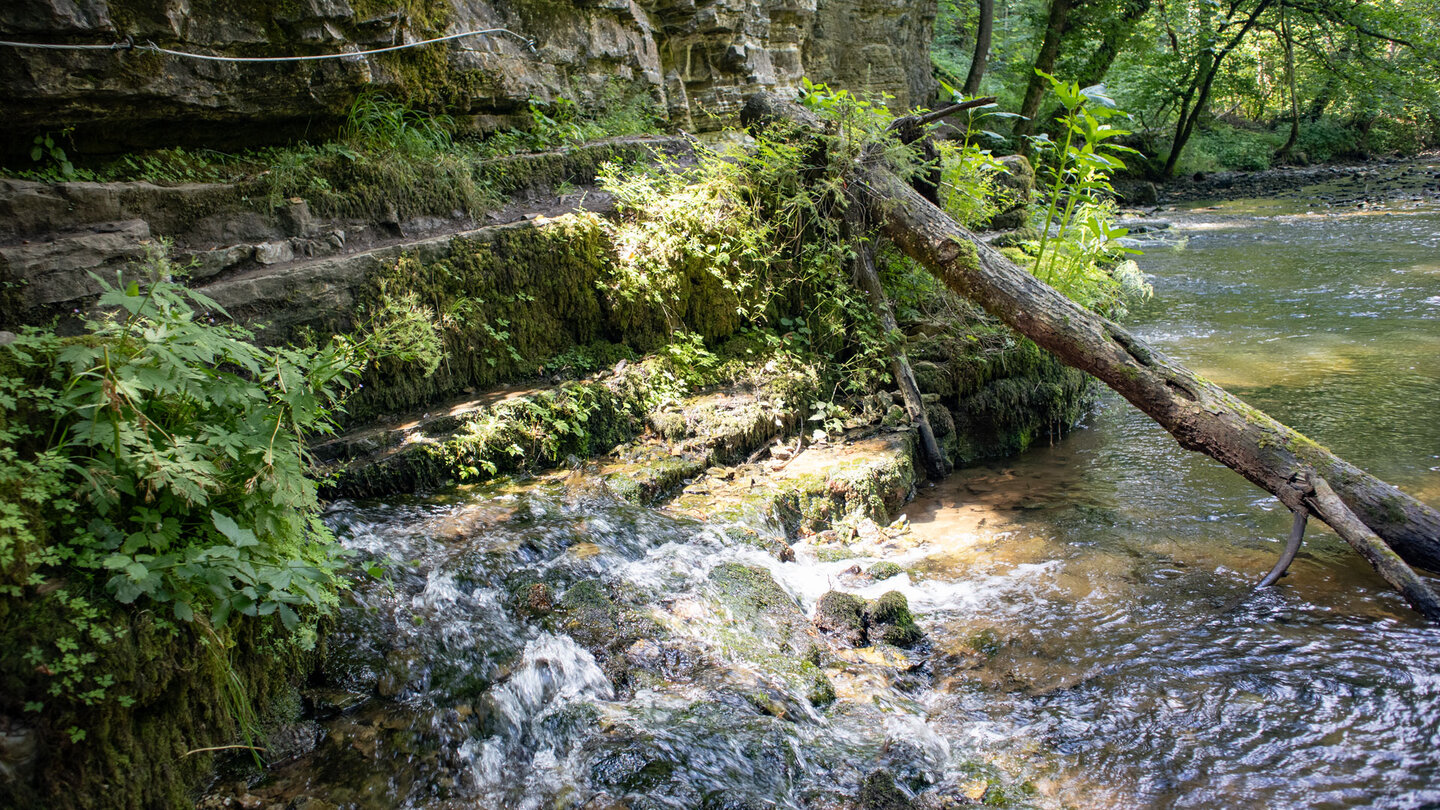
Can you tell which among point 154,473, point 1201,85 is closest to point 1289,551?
point 154,473

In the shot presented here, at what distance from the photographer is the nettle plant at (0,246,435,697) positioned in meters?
2.04

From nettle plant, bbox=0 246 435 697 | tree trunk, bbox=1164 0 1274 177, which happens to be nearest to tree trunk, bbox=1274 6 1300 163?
tree trunk, bbox=1164 0 1274 177

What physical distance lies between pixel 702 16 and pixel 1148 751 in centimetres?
1065

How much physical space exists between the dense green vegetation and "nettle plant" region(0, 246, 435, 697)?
56.0 feet

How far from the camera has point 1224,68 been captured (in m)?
22.7

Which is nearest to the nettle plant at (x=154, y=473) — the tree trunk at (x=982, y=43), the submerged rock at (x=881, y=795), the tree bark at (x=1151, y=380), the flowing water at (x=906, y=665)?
the flowing water at (x=906, y=665)

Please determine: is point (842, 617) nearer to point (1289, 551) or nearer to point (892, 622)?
point (892, 622)

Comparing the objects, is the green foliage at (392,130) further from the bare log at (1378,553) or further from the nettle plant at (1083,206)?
the bare log at (1378,553)

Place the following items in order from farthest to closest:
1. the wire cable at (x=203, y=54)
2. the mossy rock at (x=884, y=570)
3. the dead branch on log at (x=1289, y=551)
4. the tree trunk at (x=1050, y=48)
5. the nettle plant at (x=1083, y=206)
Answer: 1. the tree trunk at (x=1050, y=48)
2. the nettle plant at (x=1083, y=206)
3. the mossy rock at (x=884, y=570)
4. the wire cable at (x=203, y=54)
5. the dead branch on log at (x=1289, y=551)

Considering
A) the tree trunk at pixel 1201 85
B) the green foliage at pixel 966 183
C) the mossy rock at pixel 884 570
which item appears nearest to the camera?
the mossy rock at pixel 884 570

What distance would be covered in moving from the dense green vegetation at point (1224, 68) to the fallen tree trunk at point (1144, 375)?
12.5 m

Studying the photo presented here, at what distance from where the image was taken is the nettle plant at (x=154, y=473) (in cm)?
204

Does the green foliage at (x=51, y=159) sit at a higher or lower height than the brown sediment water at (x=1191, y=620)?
higher

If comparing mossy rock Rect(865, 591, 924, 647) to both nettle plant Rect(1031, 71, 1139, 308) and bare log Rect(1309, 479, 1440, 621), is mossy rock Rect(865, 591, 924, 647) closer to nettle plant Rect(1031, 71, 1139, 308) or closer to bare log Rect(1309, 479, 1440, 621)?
bare log Rect(1309, 479, 1440, 621)
